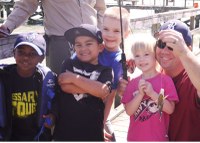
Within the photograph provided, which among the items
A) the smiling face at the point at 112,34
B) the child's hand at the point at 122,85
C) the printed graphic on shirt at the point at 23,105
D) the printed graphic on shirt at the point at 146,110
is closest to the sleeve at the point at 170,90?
the printed graphic on shirt at the point at 146,110

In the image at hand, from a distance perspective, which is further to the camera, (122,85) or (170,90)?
(122,85)

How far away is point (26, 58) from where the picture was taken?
8.07 feet

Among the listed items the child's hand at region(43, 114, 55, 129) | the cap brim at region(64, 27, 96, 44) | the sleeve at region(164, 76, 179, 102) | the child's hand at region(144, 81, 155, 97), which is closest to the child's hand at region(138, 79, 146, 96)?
the child's hand at region(144, 81, 155, 97)

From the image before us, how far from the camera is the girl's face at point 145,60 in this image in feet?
7.55

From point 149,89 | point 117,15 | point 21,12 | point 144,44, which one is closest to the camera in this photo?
point 149,89

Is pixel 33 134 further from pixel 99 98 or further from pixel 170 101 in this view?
pixel 170 101

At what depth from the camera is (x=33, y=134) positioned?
8.05 feet

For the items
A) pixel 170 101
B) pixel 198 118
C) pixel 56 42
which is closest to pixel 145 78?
pixel 170 101

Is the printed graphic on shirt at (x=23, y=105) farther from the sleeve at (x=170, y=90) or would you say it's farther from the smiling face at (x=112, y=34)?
the sleeve at (x=170, y=90)

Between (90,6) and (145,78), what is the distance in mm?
1052

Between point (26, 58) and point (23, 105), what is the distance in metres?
0.29

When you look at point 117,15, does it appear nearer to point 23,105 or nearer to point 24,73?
point 24,73

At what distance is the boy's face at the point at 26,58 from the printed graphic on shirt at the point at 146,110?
0.72 metres

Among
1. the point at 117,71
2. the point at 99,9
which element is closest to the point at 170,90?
the point at 117,71
